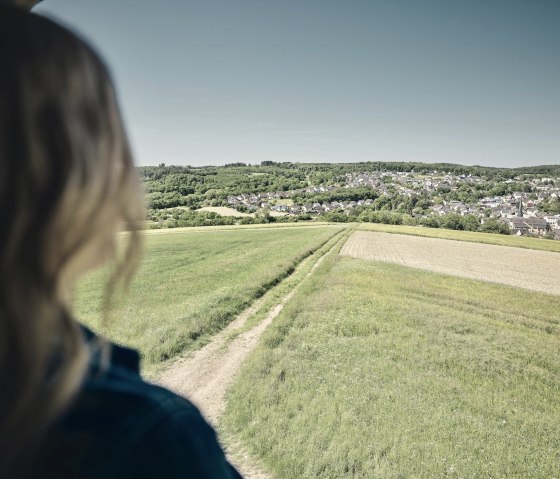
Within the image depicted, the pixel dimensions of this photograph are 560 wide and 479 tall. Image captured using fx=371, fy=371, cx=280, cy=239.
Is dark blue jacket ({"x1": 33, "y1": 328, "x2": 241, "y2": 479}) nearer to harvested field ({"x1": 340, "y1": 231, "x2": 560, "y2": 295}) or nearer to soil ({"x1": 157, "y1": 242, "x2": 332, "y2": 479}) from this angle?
soil ({"x1": 157, "y1": 242, "x2": 332, "y2": 479})

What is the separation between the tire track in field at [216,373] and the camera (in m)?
5.81

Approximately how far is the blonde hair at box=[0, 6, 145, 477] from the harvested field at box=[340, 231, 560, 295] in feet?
102

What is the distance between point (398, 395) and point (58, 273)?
8.24 metres

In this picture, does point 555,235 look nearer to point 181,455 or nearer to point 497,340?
point 497,340

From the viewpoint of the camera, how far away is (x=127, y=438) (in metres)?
0.67

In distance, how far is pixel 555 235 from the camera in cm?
7725

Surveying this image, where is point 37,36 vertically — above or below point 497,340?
above

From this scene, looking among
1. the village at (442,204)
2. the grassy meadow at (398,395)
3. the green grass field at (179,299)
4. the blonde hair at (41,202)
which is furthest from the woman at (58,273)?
the village at (442,204)

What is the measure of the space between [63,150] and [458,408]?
8523 millimetres

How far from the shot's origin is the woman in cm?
62

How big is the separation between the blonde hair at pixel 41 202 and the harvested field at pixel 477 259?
31.2 meters

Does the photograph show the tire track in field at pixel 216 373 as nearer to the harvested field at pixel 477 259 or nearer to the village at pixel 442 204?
the harvested field at pixel 477 259

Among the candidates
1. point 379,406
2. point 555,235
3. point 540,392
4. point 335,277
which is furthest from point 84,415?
point 555,235

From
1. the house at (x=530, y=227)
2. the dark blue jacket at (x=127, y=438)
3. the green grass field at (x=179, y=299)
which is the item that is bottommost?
the house at (x=530, y=227)
